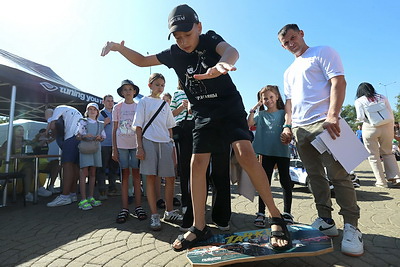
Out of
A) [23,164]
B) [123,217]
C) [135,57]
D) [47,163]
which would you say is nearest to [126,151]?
[123,217]

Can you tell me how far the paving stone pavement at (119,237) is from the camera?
6.68 feet

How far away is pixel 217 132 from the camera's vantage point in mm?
2275

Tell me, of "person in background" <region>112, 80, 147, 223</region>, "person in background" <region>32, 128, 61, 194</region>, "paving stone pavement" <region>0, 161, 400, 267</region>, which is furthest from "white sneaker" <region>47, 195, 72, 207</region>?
"person in background" <region>112, 80, 147, 223</region>

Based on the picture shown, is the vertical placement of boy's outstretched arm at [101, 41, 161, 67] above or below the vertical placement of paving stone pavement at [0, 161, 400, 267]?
above

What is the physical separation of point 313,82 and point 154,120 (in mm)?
1978

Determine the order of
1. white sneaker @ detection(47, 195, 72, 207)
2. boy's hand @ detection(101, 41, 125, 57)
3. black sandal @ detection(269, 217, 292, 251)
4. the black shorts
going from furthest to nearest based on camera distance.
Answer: white sneaker @ detection(47, 195, 72, 207)
boy's hand @ detection(101, 41, 125, 57)
the black shorts
black sandal @ detection(269, 217, 292, 251)

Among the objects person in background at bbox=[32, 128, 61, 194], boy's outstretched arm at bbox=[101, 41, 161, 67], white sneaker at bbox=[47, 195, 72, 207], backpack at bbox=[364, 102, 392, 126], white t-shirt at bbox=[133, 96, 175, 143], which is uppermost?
boy's outstretched arm at bbox=[101, 41, 161, 67]

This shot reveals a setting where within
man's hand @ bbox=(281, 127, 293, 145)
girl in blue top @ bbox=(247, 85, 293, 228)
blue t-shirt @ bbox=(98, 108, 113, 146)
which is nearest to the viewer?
man's hand @ bbox=(281, 127, 293, 145)

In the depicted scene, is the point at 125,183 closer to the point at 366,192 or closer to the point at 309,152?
the point at 309,152

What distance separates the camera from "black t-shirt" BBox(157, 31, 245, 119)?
2145 millimetres

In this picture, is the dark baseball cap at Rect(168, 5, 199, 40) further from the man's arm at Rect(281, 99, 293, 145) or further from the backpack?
the backpack

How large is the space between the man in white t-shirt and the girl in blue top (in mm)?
394

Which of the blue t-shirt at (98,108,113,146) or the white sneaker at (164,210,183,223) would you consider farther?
the blue t-shirt at (98,108,113,146)

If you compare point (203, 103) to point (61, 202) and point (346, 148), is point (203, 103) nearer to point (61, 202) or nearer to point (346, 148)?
point (346, 148)
